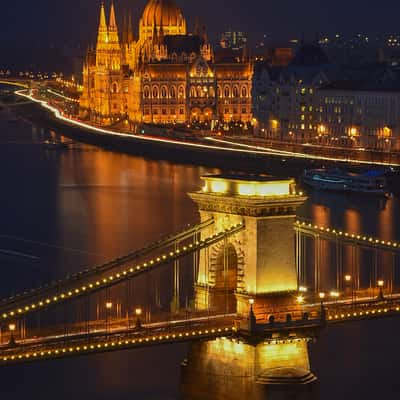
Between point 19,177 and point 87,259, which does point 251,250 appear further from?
point 19,177

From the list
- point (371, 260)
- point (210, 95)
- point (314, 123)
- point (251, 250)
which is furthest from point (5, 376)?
point (210, 95)

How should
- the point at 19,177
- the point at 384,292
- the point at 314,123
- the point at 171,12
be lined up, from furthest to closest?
the point at 171,12, the point at 314,123, the point at 19,177, the point at 384,292

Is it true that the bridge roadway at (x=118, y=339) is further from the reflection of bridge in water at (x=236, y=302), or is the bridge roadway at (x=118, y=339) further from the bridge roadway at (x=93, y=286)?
the bridge roadway at (x=93, y=286)

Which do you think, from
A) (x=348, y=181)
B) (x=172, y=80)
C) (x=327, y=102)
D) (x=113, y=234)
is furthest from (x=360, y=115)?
(x=113, y=234)

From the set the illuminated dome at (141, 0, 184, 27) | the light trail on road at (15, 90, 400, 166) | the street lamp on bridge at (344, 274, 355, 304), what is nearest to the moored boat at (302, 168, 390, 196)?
the light trail on road at (15, 90, 400, 166)

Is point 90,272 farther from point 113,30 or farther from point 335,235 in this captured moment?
point 113,30

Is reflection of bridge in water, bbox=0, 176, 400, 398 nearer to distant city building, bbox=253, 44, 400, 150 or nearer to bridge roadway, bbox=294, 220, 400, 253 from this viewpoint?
bridge roadway, bbox=294, 220, 400, 253
